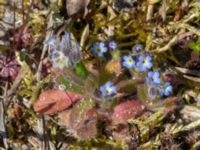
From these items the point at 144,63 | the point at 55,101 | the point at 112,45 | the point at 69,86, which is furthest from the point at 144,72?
the point at 55,101

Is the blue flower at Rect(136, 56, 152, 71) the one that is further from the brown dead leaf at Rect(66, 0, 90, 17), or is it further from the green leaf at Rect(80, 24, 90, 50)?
the brown dead leaf at Rect(66, 0, 90, 17)

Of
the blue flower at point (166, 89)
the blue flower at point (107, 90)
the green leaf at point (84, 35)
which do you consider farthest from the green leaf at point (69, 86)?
the blue flower at point (166, 89)

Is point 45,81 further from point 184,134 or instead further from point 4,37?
point 184,134

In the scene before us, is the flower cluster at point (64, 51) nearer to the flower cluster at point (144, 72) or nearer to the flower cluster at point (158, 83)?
the flower cluster at point (144, 72)

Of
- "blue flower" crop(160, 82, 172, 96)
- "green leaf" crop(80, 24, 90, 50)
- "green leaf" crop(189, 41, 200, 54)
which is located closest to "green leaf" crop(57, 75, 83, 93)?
"green leaf" crop(80, 24, 90, 50)

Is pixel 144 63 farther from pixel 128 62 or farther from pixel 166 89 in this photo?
pixel 166 89

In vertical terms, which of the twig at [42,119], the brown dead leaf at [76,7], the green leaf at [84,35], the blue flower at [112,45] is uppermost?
the brown dead leaf at [76,7]
